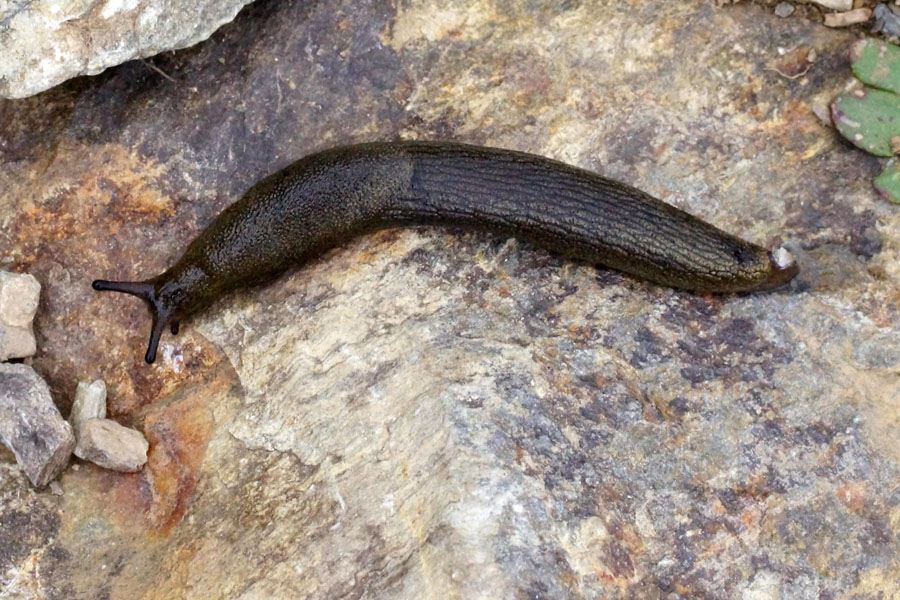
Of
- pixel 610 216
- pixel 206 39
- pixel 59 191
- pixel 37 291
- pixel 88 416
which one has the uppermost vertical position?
pixel 206 39

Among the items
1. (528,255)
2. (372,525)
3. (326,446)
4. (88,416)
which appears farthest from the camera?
(528,255)

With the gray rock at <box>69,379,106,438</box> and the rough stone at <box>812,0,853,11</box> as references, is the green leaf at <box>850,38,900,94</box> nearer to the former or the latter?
the rough stone at <box>812,0,853,11</box>

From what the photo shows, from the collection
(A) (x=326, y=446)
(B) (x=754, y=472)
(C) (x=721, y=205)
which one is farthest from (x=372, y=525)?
(C) (x=721, y=205)

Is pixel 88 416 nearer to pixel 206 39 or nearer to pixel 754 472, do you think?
pixel 206 39

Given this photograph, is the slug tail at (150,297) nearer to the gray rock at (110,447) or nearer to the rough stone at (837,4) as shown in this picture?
the gray rock at (110,447)

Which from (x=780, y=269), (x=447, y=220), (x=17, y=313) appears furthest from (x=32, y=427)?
(x=780, y=269)

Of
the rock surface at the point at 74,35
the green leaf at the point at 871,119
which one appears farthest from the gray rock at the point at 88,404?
the green leaf at the point at 871,119
